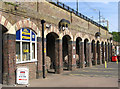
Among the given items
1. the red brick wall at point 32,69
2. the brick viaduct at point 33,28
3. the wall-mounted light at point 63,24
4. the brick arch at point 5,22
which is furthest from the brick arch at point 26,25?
the wall-mounted light at point 63,24

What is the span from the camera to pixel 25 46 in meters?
12.2

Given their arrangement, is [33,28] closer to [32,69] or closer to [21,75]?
[32,69]

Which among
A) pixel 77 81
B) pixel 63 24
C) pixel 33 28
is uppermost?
pixel 63 24

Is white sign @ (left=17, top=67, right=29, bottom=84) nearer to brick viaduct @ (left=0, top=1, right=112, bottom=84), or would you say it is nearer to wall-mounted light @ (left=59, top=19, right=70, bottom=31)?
brick viaduct @ (left=0, top=1, right=112, bottom=84)

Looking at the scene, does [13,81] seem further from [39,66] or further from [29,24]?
[29,24]

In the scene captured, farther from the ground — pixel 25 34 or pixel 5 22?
pixel 5 22

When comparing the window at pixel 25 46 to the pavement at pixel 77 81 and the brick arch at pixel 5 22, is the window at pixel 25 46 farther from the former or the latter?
the pavement at pixel 77 81

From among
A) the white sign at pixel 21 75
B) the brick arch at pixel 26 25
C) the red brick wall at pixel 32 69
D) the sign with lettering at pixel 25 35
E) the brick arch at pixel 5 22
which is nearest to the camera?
the brick arch at pixel 5 22

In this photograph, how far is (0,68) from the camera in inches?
404

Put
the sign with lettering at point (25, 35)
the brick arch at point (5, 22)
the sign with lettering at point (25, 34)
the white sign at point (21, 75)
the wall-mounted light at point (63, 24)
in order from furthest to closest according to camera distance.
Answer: the wall-mounted light at point (63, 24) → the sign with lettering at point (25, 34) → the sign with lettering at point (25, 35) → the white sign at point (21, 75) → the brick arch at point (5, 22)

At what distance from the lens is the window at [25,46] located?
37.5ft

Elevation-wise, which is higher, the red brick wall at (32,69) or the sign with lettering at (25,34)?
the sign with lettering at (25,34)

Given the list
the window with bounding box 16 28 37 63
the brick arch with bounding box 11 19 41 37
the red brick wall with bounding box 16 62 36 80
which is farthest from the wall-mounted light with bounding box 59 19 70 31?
the red brick wall with bounding box 16 62 36 80

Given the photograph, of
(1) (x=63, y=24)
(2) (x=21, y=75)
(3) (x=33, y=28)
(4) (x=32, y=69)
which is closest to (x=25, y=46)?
(3) (x=33, y=28)
